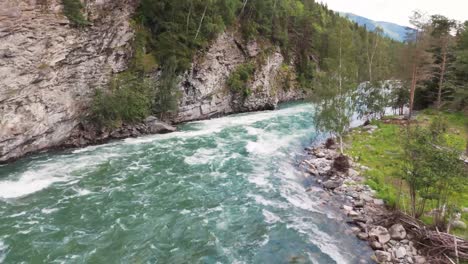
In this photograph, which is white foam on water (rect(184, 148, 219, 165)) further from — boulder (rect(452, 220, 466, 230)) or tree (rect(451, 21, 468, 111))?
tree (rect(451, 21, 468, 111))

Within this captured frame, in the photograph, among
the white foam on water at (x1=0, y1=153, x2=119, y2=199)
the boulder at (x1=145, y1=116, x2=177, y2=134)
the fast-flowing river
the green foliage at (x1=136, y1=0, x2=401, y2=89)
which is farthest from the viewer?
the green foliage at (x1=136, y1=0, x2=401, y2=89)

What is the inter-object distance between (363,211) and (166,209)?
9.50m

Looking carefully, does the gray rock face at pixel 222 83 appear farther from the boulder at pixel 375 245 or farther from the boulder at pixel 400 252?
the boulder at pixel 400 252

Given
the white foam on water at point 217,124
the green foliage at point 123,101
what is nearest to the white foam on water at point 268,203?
the white foam on water at point 217,124

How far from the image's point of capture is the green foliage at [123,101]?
26.7 metres

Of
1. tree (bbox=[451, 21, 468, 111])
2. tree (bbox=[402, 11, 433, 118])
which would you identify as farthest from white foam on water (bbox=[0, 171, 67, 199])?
tree (bbox=[451, 21, 468, 111])

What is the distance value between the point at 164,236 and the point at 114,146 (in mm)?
14659

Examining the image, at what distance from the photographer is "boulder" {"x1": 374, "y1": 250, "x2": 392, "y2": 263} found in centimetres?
1157

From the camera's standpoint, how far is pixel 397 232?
1277 cm

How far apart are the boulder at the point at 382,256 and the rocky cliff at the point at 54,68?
72.9ft

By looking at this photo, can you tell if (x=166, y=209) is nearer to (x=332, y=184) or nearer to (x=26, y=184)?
(x=26, y=184)

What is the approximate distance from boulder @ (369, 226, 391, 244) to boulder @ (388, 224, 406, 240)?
0.59 ft

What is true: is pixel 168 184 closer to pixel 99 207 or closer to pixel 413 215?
pixel 99 207

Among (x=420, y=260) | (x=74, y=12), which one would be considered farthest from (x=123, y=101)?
(x=420, y=260)
